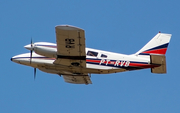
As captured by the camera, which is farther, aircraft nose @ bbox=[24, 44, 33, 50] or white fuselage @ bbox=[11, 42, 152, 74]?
aircraft nose @ bbox=[24, 44, 33, 50]

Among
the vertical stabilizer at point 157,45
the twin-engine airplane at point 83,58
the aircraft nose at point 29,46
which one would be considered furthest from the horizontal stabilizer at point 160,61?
the aircraft nose at point 29,46

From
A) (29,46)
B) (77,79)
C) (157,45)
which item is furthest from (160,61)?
(29,46)

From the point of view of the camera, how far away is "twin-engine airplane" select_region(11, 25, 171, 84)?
3378 centimetres

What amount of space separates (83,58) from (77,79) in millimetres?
6547

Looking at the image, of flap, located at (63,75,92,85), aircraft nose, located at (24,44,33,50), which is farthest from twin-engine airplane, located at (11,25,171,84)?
flap, located at (63,75,92,85)

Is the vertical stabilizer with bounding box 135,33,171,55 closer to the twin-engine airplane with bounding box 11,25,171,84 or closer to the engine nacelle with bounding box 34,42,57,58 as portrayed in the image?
the twin-engine airplane with bounding box 11,25,171,84

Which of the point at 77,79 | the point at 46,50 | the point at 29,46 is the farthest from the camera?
the point at 77,79

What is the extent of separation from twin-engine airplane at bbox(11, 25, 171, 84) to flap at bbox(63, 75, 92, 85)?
1.95 metres

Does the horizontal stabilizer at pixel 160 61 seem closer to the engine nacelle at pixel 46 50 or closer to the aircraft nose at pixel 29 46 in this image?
the engine nacelle at pixel 46 50

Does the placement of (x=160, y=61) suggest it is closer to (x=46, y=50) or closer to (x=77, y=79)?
(x=77, y=79)

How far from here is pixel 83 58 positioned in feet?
113

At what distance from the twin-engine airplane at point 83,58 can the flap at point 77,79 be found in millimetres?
1953

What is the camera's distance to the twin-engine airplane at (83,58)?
3378 centimetres

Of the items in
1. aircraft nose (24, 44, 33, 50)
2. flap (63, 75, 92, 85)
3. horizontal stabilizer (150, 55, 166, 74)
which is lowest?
flap (63, 75, 92, 85)
